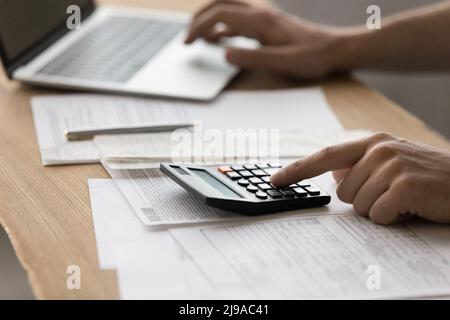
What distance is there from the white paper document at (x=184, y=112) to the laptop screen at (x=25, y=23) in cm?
10

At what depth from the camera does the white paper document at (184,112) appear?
1.05 meters

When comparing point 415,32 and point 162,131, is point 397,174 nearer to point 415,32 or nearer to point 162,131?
point 162,131

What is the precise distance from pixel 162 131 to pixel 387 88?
1.41 meters

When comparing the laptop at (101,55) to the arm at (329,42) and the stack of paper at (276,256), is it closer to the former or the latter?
the arm at (329,42)

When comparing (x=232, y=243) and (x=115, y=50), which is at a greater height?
(x=115, y=50)

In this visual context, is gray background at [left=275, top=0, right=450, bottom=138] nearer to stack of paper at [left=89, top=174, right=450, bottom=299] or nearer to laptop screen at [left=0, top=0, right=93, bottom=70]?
laptop screen at [left=0, top=0, right=93, bottom=70]

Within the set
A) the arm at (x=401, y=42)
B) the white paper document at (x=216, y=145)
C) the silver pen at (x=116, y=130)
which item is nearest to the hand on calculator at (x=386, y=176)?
the white paper document at (x=216, y=145)

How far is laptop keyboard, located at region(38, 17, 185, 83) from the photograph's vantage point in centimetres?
121

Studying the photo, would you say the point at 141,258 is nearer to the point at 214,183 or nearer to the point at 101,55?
the point at 214,183

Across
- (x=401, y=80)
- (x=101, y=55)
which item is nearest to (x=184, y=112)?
(x=101, y=55)

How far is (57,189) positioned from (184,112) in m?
0.31

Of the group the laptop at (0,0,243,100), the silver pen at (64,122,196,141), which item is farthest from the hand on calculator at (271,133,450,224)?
the laptop at (0,0,243,100)

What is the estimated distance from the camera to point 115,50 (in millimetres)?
1300

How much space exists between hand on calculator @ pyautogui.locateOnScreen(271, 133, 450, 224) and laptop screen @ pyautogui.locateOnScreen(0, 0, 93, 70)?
547 millimetres
